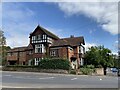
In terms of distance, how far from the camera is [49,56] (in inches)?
2255

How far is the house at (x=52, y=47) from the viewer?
57344 mm

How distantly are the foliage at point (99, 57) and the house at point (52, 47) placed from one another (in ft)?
7.28

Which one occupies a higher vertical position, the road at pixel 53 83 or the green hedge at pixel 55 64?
the green hedge at pixel 55 64

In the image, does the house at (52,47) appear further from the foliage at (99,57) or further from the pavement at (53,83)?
the pavement at (53,83)

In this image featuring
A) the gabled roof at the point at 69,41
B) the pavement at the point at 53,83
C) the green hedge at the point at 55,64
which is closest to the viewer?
the pavement at the point at 53,83

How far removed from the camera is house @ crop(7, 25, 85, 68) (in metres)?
57.3

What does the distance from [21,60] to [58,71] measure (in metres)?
19.3

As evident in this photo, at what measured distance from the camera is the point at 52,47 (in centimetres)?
5850

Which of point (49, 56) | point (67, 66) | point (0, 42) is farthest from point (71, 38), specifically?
point (0, 42)

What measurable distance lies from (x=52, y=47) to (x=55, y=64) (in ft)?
28.2

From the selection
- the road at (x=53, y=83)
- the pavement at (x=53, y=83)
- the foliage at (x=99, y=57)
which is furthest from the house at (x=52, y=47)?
the road at (x=53, y=83)

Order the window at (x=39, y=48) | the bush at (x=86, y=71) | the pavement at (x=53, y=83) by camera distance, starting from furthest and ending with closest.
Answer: the window at (x=39, y=48) → the bush at (x=86, y=71) → the pavement at (x=53, y=83)

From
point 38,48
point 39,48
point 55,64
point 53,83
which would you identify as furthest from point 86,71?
point 53,83

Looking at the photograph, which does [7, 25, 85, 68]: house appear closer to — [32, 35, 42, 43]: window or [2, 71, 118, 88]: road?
[32, 35, 42, 43]: window
